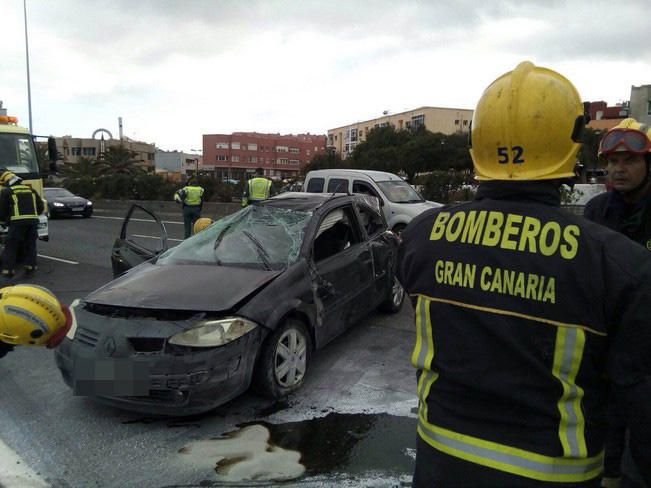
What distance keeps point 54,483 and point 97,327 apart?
1.00m

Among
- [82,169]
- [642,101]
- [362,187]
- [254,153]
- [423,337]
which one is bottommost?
[423,337]

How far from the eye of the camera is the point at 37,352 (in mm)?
4910

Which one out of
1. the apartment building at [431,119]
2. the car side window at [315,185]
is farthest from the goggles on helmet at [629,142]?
the apartment building at [431,119]

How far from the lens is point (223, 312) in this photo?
3434mm

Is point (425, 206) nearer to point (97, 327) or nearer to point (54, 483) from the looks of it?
point (97, 327)

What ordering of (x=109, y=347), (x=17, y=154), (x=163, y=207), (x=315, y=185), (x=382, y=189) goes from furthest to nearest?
(x=163, y=207) → (x=315, y=185) → (x=382, y=189) → (x=17, y=154) → (x=109, y=347)

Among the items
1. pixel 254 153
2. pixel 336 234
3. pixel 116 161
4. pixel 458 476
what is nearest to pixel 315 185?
pixel 336 234

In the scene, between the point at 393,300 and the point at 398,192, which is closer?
the point at 393,300

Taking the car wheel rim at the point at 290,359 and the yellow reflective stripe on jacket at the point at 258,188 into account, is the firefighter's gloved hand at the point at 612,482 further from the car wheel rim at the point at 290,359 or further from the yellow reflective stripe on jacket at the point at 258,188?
the yellow reflective stripe on jacket at the point at 258,188

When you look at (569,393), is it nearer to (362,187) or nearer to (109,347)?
(109,347)

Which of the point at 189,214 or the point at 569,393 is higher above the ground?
the point at 569,393

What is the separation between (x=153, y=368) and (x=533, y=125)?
2747 millimetres

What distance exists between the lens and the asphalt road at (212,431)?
2.90 meters

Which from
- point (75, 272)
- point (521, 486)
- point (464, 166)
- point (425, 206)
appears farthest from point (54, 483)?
point (464, 166)
